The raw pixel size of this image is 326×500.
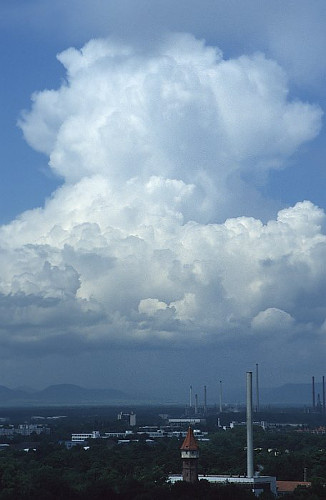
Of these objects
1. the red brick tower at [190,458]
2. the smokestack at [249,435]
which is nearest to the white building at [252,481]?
the smokestack at [249,435]

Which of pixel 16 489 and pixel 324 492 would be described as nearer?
pixel 324 492

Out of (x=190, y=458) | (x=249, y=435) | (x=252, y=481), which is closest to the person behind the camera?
(x=190, y=458)

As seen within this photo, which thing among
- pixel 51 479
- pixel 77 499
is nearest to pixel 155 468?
pixel 51 479

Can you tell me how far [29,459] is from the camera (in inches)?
7426

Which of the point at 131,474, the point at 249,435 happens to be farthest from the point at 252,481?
the point at 131,474

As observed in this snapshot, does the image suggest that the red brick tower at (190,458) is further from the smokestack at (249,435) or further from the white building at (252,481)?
the smokestack at (249,435)

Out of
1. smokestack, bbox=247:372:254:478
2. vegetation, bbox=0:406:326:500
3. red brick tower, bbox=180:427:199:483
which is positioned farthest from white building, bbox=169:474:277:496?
vegetation, bbox=0:406:326:500

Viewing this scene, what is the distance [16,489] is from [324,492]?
131 feet

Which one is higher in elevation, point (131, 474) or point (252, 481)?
point (252, 481)

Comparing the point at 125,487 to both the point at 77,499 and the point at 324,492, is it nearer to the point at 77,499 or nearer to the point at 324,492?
the point at 77,499

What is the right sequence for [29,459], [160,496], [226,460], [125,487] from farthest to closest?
[29,459] → [226,460] → [125,487] → [160,496]

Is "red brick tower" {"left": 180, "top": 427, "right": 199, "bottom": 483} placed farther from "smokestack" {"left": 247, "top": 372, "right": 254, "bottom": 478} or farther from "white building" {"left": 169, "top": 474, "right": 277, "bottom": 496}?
"smokestack" {"left": 247, "top": 372, "right": 254, "bottom": 478}

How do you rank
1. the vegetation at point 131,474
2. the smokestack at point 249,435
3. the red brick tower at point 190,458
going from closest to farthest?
the vegetation at point 131,474 → the red brick tower at point 190,458 → the smokestack at point 249,435

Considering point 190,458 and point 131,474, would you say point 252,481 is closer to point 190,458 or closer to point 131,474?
point 190,458
